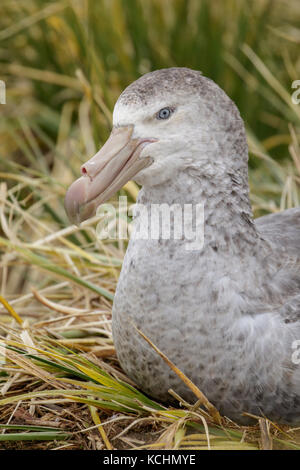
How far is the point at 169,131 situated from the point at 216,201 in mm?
245

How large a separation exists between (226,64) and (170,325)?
8.16 feet

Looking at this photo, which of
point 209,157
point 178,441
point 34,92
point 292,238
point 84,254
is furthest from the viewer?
point 34,92

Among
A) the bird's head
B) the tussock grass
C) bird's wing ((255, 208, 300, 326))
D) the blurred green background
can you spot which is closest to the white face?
the bird's head

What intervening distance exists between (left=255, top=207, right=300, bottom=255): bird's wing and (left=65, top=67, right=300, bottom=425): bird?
0.21 meters

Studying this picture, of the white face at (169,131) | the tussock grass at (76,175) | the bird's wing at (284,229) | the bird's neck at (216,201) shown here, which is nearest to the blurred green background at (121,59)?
the tussock grass at (76,175)

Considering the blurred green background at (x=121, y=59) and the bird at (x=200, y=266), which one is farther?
the blurred green background at (x=121, y=59)

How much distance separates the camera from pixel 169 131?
2125 mm

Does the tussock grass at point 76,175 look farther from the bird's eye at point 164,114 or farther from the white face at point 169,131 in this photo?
the bird's eye at point 164,114

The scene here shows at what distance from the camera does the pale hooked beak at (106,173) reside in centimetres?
208

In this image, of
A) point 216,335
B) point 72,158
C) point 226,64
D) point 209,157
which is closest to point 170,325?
point 216,335

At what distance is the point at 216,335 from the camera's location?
2174 millimetres

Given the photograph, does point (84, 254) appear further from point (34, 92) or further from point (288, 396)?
point (34, 92)

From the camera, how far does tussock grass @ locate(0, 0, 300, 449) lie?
2223mm

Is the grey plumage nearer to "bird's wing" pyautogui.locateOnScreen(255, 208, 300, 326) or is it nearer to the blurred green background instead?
"bird's wing" pyautogui.locateOnScreen(255, 208, 300, 326)
